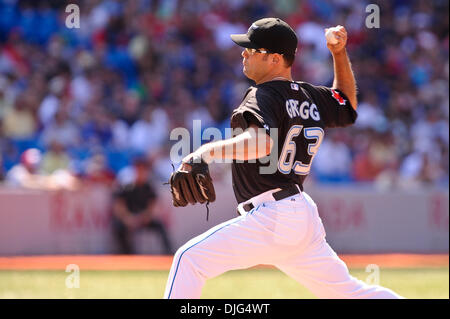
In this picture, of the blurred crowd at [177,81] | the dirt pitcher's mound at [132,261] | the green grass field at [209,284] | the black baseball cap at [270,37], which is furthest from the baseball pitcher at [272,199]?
the blurred crowd at [177,81]

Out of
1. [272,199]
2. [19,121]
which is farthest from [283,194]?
[19,121]

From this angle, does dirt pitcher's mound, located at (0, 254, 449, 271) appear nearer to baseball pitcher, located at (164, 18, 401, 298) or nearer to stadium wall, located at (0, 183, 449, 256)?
stadium wall, located at (0, 183, 449, 256)

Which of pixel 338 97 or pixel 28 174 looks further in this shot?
pixel 28 174

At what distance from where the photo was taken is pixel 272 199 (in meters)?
4.51

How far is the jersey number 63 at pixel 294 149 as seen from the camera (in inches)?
177

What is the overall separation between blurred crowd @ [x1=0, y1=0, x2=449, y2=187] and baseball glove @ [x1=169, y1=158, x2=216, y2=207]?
747cm

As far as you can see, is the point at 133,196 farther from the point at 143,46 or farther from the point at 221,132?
the point at 143,46

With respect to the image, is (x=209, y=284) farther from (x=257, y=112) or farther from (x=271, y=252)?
(x=257, y=112)

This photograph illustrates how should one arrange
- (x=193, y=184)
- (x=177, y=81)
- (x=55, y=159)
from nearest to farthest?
(x=193, y=184)
(x=55, y=159)
(x=177, y=81)

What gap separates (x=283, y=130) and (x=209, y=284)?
451 centimetres

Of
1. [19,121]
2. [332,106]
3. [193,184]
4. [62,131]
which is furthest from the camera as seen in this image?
[19,121]

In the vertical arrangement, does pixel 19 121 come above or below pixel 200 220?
above

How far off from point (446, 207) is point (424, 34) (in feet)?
18.1

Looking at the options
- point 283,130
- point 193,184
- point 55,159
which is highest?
point 283,130
